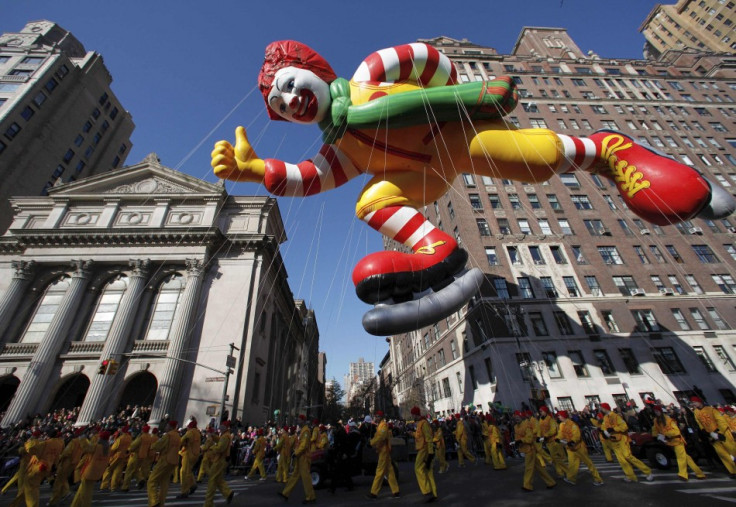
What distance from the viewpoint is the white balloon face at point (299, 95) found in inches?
179

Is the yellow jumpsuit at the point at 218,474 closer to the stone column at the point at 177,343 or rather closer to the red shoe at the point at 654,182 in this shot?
the red shoe at the point at 654,182

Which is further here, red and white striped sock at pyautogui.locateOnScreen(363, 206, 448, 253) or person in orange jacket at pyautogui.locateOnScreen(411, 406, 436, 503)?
person in orange jacket at pyautogui.locateOnScreen(411, 406, 436, 503)

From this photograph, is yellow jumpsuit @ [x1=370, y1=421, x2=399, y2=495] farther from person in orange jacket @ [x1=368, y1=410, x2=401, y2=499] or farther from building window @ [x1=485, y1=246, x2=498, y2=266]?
building window @ [x1=485, y1=246, x2=498, y2=266]

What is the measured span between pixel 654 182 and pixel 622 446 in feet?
19.1

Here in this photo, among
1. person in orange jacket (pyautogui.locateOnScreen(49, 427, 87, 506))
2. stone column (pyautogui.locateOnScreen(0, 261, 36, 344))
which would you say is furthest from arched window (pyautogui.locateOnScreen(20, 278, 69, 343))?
person in orange jacket (pyautogui.locateOnScreen(49, 427, 87, 506))

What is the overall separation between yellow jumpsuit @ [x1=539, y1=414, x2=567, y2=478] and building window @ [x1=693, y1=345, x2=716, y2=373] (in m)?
23.7

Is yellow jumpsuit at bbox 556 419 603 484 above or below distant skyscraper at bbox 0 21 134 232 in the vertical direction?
below

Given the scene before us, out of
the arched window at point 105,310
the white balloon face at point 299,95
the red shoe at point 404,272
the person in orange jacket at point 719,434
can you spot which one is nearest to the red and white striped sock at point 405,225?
the red shoe at point 404,272

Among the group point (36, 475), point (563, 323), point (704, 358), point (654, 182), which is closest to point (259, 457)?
point (36, 475)

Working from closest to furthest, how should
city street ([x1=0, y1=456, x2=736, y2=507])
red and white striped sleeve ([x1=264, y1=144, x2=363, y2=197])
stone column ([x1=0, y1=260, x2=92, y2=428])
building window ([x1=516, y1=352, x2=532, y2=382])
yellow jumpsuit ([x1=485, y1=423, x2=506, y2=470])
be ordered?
1. red and white striped sleeve ([x1=264, y1=144, x2=363, y2=197])
2. city street ([x1=0, y1=456, x2=736, y2=507])
3. yellow jumpsuit ([x1=485, y1=423, x2=506, y2=470])
4. stone column ([x1=0, y1=260, x2=92, y2=428])
5. building window ([x1=516, y1=352, x2=532, y2=382])

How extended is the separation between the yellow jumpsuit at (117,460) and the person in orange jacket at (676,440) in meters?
12.6

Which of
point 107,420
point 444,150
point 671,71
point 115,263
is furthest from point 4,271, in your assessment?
point 671,71

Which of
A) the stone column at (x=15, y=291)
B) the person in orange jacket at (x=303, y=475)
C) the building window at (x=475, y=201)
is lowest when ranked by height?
the person in orange jacket at (x=303, y=475)

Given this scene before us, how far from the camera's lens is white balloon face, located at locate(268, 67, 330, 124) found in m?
4.55
